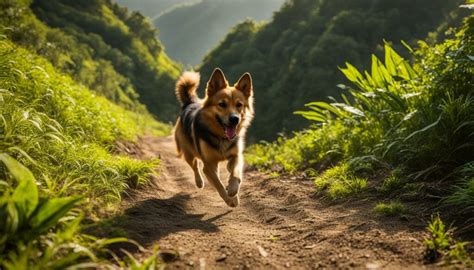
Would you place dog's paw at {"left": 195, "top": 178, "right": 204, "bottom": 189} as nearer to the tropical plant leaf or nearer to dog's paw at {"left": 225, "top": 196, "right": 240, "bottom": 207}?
dog's paw at {"left": 225, "top": 196, "right": 240, "bottom": 207}

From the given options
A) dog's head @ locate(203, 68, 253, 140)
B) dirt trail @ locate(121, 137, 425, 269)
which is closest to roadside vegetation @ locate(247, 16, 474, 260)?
dirt trail @ locate(121, 137, 425, 269)

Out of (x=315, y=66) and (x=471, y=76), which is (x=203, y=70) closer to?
(x=315, y=66)

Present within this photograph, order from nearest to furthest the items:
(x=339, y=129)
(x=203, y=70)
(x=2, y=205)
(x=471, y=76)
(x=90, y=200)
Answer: (x=2, y=205)
(x=90, y=200)
(x=471, y=76)
(x=339, y=129)
(x=203, y=70)

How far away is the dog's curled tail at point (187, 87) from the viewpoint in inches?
255

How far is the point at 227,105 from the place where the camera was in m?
4.69

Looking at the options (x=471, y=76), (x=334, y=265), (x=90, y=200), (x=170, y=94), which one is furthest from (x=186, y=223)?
(x=170, y=94)

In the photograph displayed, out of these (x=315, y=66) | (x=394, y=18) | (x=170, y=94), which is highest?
(x=394, y=18)

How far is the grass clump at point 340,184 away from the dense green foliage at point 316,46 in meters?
26.7

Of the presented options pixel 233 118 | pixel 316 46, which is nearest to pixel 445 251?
pixel 233 118

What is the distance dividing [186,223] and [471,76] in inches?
142

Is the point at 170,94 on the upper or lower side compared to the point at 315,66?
lower

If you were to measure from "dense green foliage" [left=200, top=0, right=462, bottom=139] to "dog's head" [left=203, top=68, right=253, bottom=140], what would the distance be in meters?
26.4

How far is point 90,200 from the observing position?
110 inches

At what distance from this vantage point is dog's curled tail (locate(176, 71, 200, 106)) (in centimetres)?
648
